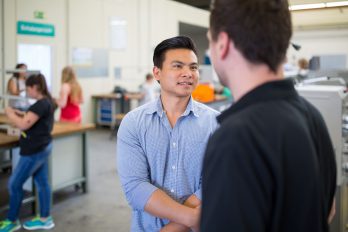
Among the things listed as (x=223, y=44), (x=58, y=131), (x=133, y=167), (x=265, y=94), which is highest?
(x=223, y=44)

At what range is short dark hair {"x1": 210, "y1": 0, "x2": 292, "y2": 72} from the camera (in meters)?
0.77

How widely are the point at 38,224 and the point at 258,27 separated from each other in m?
3.06

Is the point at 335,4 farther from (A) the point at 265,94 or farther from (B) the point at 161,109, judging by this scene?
(A) the point at 265,94

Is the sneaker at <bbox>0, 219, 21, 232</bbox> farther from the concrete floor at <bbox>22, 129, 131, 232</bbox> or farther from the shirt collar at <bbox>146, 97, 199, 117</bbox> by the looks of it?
the shirt collar at <bbox>146, 97, 199, 117</bbox>

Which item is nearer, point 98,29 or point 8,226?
point 8,226

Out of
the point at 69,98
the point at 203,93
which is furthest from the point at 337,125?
the point at 203,93

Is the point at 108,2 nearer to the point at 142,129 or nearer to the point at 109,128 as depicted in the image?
the point at 109,128

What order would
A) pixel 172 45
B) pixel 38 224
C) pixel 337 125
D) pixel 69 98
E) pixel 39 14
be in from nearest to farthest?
pixel 172 45
pixel 337 125
pixel 38 224
pixel 69 98
pixel 39 14

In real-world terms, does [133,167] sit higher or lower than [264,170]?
lower

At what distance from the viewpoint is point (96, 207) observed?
3758 mm

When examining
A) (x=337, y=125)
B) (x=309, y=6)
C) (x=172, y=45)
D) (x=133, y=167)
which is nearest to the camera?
(x=133, y=167)

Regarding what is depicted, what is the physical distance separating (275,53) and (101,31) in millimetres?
7929

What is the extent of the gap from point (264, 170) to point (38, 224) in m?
3.01

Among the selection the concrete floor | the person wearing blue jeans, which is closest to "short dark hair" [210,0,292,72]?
the person wearing blue jeans
